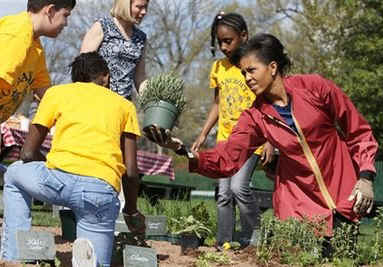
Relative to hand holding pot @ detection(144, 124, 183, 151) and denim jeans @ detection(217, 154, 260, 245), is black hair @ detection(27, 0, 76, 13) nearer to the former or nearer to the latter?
hand holding pot @ detection(144, 124, 183, 151)

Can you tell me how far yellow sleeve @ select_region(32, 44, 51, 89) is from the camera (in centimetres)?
453

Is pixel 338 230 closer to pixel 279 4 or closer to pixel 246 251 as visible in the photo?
pixel 246 251

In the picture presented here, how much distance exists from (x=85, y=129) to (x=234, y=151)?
1083mm

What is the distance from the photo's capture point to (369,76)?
21.2m

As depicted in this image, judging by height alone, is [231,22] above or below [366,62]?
below

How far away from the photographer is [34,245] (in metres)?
3.73

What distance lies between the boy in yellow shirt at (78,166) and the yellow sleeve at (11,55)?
315mm

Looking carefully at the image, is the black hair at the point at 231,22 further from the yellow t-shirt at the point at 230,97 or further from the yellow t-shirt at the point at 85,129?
the yellow t-shirt at the point at 85,129

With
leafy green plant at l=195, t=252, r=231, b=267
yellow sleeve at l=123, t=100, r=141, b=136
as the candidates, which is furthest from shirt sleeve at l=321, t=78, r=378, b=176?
yellow sleeve at l=123, t=100, r=141, b=136

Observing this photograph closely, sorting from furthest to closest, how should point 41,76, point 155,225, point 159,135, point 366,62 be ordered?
→ point 366,62 → point 155,225 → point 41,76 → point 159,135

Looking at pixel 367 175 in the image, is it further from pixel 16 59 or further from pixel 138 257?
pixel 16 59

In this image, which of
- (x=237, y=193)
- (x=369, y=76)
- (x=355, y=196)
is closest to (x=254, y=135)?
(x=355, y=196)

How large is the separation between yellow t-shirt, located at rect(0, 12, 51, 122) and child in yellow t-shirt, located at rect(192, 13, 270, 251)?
1617mm

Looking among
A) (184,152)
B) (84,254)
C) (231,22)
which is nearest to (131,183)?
(184,152)
